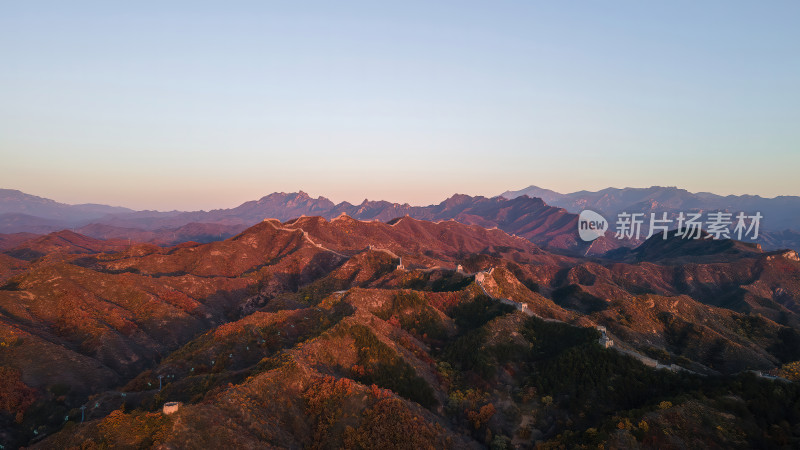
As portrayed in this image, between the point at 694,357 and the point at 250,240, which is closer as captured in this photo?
the point at 694,357

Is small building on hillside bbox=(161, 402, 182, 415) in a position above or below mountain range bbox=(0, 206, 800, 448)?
above

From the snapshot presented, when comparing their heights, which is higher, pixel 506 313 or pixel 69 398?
pixel 506 313

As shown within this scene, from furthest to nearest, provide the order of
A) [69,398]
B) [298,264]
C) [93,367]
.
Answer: [298,264]
[93,367]
[69,398]

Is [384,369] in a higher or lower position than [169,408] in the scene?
lower

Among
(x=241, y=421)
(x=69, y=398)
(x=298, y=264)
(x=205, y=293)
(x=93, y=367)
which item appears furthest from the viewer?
(x=298, y=264)

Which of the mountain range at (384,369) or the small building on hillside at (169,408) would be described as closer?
the small building on hillside at (169,408)

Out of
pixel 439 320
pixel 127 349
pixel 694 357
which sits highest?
pixel 439 320

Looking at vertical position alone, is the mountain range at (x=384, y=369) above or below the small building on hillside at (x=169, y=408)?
below

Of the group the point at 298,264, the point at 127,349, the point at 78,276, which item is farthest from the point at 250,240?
the point at 127,349

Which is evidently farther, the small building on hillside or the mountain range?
the mountain range

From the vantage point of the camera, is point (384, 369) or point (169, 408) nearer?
point (169, 408)

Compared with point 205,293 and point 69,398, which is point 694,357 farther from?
point 205,293
